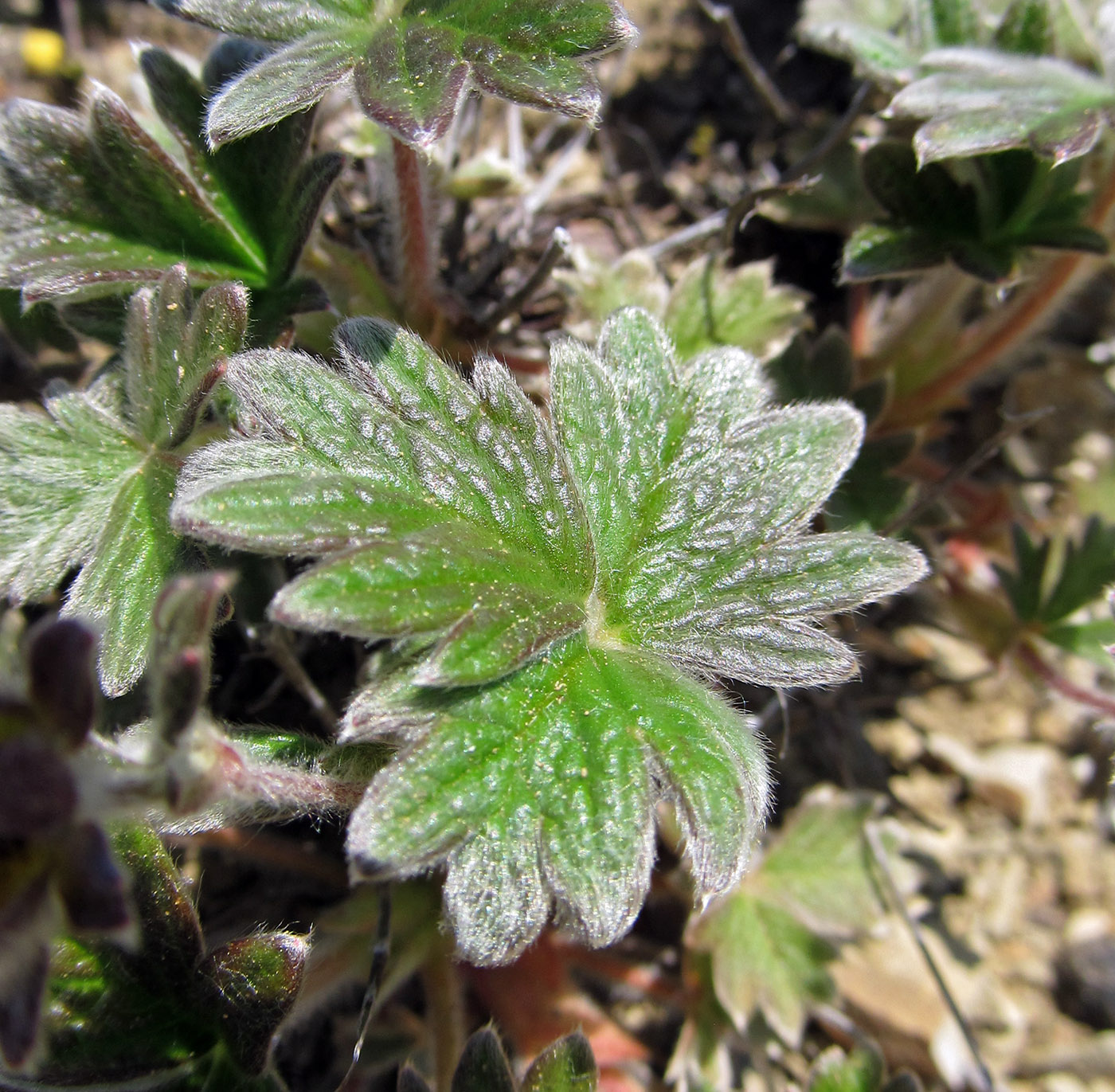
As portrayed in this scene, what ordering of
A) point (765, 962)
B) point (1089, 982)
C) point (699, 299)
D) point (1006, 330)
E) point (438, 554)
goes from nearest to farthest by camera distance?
1. point (438, 554)
2. point (765, 962)
3. point (699, 299)
4. point (1006, 330)
5. point (1089, 982)

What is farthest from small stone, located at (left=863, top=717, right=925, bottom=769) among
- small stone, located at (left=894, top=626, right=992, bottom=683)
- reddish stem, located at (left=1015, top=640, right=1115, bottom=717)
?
reddish stem, located at (left=1015, top=640, right=1115, bottom=717)

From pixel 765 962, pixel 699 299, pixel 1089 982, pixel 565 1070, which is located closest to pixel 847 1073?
pixel 765 962

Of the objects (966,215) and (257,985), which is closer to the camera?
(257,985)

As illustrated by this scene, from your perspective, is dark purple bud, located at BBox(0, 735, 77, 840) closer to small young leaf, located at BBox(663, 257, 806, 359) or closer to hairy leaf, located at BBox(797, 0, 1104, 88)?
small young leaf, located at BBox(663, 257, 806, 359)

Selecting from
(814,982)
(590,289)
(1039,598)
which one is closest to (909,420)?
(1039,598)

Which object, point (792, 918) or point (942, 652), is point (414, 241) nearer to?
point (792, 918)

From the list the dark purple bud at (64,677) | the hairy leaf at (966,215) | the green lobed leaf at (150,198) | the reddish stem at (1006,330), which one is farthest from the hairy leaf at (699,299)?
the dark purple bud at (64,677)
